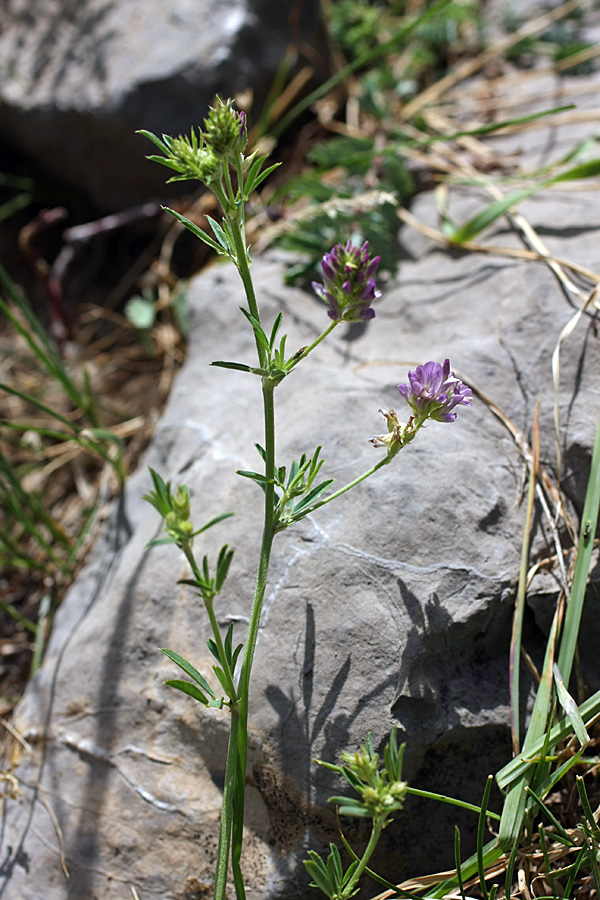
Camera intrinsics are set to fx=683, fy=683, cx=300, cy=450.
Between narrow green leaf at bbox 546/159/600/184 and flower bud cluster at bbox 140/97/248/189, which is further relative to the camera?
narrow green leaf at bbox 546/159/600/184

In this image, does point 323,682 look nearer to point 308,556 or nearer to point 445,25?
point 308,556

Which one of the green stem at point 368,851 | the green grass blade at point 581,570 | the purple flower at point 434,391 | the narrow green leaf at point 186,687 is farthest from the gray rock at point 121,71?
the green stem at point 368,851

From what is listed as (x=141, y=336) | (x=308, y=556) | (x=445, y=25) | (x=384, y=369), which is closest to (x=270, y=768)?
(x=308, y=556)

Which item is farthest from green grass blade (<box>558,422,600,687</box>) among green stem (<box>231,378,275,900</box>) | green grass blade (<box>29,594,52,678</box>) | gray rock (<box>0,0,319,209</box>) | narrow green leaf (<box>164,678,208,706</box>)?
gray rock (<box>0,0,319,209</box>)

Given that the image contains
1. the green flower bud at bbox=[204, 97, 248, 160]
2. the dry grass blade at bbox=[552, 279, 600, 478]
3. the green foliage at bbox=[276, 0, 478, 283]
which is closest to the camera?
the green flower bud at bbox=[204, 97, 248, 160]

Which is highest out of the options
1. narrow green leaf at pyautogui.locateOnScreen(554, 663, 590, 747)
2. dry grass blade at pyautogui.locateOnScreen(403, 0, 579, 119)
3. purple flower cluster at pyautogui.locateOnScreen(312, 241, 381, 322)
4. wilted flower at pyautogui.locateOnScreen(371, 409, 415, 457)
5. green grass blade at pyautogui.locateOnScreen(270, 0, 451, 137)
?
dry grass blade at pyautogui.locateOnScreen(403, 0, 579, 119)

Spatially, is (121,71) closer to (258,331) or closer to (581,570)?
(258,331)

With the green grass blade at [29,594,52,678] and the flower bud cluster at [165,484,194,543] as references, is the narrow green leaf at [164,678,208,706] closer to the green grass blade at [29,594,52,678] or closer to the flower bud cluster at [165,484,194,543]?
the flower bud cluster at [165,484,194,543]
